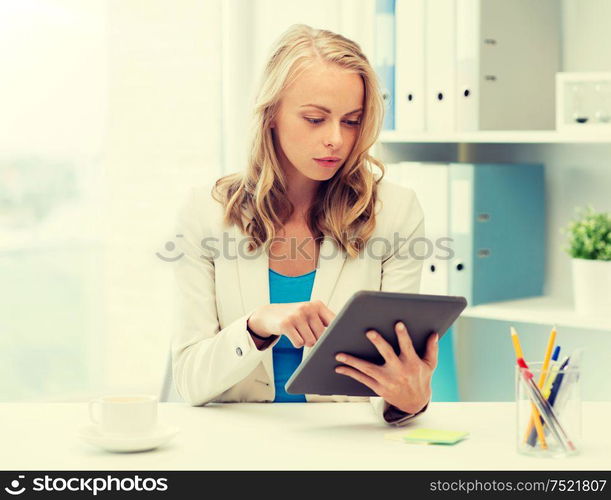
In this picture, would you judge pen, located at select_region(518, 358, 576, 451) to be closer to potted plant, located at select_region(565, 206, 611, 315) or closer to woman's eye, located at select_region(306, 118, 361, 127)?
woman's eye, located at select_region(306, 118, 361, 127)

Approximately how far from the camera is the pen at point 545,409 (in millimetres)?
1242

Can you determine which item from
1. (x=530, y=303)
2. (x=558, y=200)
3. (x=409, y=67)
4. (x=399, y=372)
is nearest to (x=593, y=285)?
(x=530, y=303)

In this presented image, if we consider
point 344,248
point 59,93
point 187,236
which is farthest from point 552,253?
point 59,93

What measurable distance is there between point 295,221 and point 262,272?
0.52ft

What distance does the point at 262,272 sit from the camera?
185cm

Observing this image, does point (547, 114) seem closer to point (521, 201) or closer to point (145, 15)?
point (521, 201)

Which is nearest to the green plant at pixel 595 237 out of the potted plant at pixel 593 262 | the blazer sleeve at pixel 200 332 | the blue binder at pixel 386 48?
the potted plant at pixel 593 262

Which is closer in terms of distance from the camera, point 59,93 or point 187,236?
point 187,236

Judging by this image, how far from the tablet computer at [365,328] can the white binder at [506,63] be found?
1146mm

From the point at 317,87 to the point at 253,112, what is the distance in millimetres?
173

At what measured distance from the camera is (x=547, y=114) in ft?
8.54

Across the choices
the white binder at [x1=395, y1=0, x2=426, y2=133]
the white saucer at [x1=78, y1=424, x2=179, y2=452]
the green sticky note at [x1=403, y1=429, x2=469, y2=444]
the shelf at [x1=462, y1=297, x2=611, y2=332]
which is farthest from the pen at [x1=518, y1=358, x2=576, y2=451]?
the white binder at [x1=395, y1=0, x2=426, y2=133]
